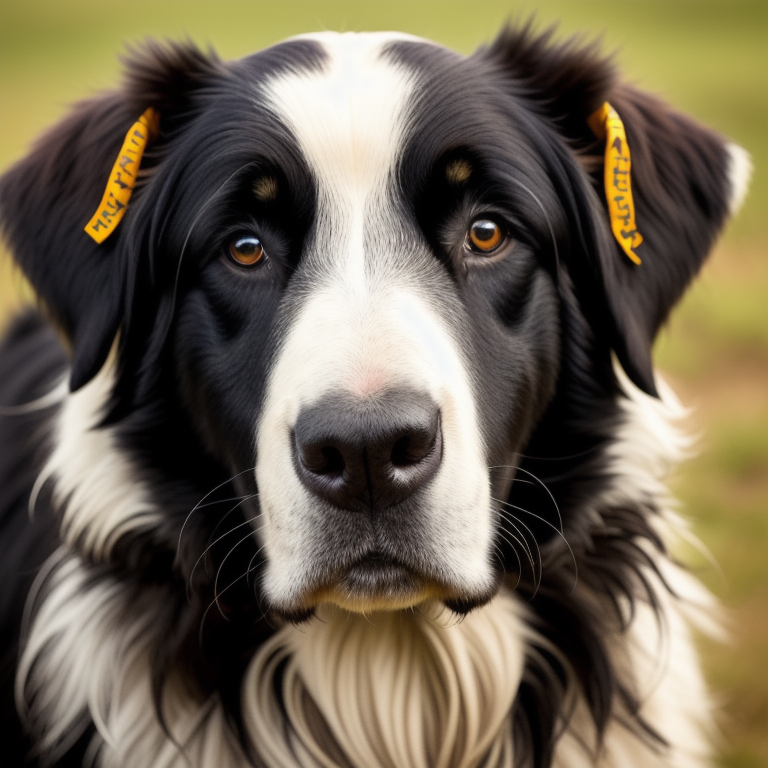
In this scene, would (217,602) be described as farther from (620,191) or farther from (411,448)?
(620,191)

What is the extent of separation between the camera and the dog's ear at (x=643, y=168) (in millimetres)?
2861

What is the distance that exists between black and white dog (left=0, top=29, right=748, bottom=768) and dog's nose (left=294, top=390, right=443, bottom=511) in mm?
197

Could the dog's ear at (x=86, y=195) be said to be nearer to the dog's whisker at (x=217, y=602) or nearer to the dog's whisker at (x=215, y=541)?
the dog's whisker at (x=215, y=541)

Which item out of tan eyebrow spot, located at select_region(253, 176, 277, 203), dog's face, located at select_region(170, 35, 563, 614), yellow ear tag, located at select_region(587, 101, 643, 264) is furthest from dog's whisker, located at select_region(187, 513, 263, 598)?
yellow ear tag, located at select_region(587, 101, 643, 264)

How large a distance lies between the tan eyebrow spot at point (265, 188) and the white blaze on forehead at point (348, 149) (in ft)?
0.35

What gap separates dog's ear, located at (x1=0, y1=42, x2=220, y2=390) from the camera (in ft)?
9.26

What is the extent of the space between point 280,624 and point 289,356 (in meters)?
0.79

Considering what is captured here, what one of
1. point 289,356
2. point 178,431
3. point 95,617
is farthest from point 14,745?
point 289,356

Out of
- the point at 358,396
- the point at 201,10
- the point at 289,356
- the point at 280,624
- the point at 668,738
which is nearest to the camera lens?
the point at 358,396

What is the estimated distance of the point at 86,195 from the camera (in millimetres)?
2877

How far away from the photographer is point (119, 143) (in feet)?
9.50

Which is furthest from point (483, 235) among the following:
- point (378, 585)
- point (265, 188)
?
point (378, 585)

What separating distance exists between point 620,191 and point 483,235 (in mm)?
441

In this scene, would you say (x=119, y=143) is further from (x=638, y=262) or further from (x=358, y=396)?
(x=638, y=262)
